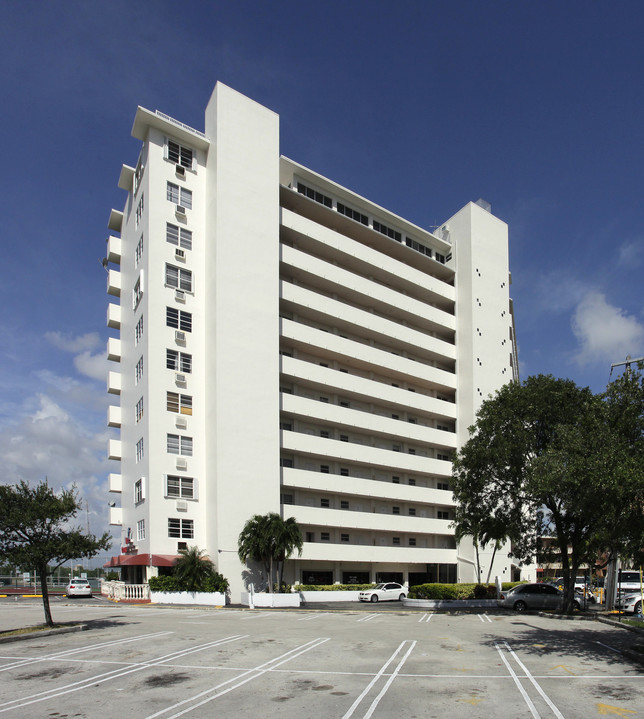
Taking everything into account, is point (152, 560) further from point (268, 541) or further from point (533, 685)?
point (533, 685)

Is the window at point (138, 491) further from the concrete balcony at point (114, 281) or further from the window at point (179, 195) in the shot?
the window at point (179, 195)

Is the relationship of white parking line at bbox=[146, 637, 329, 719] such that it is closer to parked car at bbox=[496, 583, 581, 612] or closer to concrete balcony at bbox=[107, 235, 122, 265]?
parked car at bbox=[496, 583, 581, 612]

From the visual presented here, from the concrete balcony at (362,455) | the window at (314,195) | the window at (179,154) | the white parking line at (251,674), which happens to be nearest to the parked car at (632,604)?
the white parking line at (251,674)

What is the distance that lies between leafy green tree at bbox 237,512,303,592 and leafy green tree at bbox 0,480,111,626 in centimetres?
1854

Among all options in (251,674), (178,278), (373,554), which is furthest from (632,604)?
(178,278)

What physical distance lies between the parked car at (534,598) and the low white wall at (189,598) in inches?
617

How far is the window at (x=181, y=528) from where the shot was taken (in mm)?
41531

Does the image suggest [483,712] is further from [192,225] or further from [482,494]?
[192,225]

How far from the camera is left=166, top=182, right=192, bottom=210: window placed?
46656 millimetres

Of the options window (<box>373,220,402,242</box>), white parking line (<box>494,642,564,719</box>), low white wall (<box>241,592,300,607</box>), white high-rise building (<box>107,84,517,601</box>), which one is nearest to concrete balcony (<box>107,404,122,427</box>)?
white high-rise building (<box>107,84,517,601</box>)

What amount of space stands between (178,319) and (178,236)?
5954 millimetres

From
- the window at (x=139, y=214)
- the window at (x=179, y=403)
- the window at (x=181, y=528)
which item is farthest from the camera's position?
the window at (x=139, y=214)

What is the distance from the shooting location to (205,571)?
126 feet

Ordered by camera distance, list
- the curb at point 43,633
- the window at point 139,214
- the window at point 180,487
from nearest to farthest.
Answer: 1. the curb at point 43,633
2. the window at point 180,487
3. the window at point 139,214
